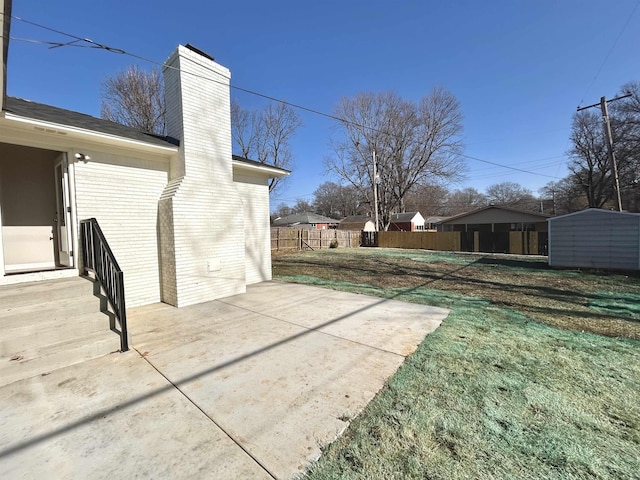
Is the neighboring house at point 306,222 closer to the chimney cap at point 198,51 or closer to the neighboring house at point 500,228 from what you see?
the neighboring house at point 500,228

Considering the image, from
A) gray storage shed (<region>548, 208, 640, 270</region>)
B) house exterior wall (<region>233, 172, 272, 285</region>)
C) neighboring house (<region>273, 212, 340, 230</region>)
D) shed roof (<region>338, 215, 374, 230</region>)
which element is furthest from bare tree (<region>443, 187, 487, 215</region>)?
house exterior wall (<region>233, 172, 272, 285</region>)

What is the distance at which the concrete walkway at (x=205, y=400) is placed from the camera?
66.7 inches

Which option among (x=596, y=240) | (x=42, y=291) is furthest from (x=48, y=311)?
(x=596, y=240)

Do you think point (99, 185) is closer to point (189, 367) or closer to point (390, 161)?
point (189, 367)

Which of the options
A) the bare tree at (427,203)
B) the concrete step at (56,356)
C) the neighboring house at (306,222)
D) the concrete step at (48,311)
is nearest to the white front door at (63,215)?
the concrete step at (48,311)

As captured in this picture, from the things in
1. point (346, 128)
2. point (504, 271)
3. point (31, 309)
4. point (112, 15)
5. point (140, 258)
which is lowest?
point (504, 271)

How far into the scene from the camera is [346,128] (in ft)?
82.2

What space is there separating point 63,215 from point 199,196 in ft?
7.26

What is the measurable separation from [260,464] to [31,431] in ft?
5.60

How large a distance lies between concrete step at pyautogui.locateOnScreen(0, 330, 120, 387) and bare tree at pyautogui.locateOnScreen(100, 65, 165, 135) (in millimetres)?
17737

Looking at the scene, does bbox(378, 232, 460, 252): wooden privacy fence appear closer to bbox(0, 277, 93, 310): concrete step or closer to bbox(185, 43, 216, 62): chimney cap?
bbox(185, 43, 216, 62): chimney cap

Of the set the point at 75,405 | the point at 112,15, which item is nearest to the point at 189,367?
the point at 75,405

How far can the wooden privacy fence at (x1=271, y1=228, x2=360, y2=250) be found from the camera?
17.2m

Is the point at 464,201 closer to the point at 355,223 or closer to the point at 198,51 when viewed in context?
the point at 355,223
